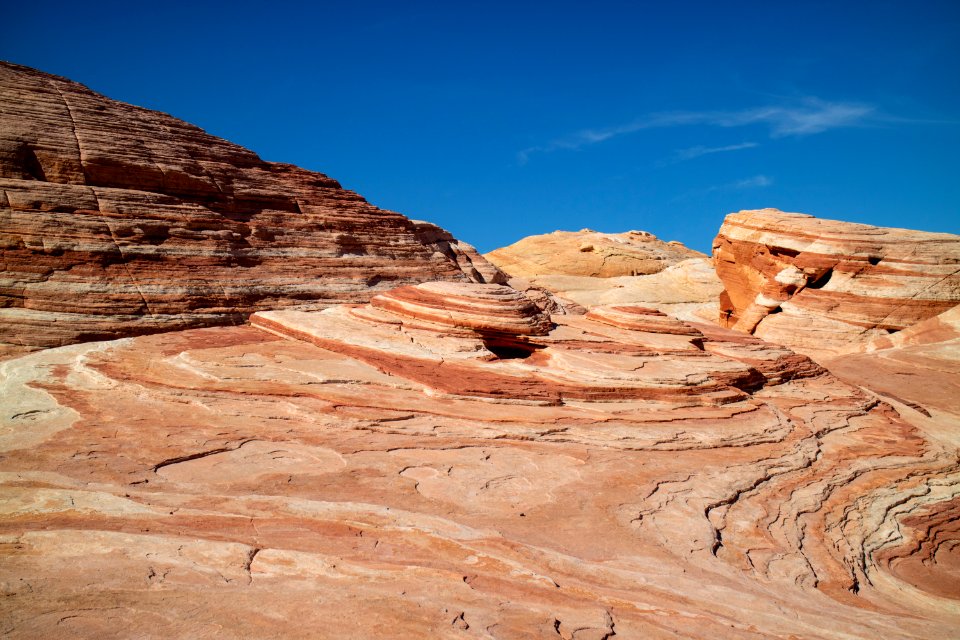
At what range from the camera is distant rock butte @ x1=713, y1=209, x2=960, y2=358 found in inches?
898

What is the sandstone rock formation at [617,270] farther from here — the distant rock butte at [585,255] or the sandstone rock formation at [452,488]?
the sandstone rock formation at [452,488]

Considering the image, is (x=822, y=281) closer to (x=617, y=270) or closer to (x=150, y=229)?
(x=617, y=270)

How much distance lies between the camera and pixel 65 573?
4746 mm

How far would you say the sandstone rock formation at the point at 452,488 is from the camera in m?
4.94

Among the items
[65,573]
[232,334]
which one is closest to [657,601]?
[65,573]

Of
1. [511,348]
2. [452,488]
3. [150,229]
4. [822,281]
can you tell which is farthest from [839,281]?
[150,229]

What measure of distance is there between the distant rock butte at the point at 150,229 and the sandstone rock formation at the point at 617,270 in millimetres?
15466

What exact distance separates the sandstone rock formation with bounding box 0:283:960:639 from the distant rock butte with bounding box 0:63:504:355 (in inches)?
48.8

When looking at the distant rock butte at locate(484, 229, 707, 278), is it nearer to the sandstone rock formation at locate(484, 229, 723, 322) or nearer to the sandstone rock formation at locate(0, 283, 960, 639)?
the sandstone rock formation at locate(484, 229, 723, 322)

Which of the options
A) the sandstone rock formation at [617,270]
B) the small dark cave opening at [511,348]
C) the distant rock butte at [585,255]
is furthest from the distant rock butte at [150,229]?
the distant rock butte at [585,255]

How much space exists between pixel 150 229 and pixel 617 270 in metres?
29.7

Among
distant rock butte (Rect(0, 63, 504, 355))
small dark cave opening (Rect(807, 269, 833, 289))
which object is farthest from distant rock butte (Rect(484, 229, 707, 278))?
distant rock butte (Rect(0, 63, 504, 355))

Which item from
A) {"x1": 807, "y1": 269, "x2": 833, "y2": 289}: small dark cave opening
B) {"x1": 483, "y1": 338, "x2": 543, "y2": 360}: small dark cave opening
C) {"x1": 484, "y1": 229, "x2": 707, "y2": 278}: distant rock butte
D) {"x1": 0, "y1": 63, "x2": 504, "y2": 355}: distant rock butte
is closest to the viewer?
{"x1": 0, "y1": 63, "x2": 504, "y2": 355}: distant rock butte

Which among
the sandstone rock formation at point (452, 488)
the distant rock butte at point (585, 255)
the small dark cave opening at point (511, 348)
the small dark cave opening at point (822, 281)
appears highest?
the distant rock butte at point (585, 255)
